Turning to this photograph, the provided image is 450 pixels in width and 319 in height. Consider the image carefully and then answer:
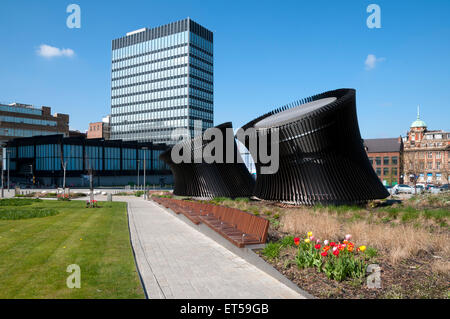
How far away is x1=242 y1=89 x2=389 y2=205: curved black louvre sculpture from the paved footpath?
26.1ft

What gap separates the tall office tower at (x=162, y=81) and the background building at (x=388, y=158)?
45.9 metres

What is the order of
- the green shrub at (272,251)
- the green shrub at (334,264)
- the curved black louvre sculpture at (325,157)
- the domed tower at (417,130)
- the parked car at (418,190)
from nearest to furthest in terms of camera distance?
the green shrub at (334,264), the green shrub at (272,251), the curved black louvre sculpture at (325,157), the parked car at (418,190), the domed tower at (417,130)

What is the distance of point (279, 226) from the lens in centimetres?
1138

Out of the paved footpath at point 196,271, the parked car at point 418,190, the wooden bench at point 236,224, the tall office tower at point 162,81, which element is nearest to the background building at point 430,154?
the parked car at point 418,190

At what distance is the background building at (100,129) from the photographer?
114988 mm

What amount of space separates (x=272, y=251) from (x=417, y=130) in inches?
3582

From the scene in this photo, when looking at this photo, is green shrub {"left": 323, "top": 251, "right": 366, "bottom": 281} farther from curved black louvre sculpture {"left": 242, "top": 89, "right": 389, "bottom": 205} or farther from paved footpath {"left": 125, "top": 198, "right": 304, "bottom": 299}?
curved black louvre sculpture {"left": 242, "top": 89, "right": 389, "bottom": 205}

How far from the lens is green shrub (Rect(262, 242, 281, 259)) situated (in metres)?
7.48

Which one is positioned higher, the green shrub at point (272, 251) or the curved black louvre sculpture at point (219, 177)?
the curved black louvre sculpture at point (219, 177)

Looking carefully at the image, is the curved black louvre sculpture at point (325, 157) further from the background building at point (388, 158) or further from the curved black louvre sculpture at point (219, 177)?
the background building at point (388, 158)

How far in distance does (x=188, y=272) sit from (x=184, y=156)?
19.3 m

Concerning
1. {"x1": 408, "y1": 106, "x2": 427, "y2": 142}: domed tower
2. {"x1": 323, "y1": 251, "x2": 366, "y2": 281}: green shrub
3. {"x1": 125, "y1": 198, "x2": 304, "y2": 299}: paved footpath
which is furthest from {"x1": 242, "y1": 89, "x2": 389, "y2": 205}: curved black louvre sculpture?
{"x1": 408, "y1": 106, "x2": 427, "y2": 142}: domed tower

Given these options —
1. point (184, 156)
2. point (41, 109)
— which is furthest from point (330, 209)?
point (41, 109)
